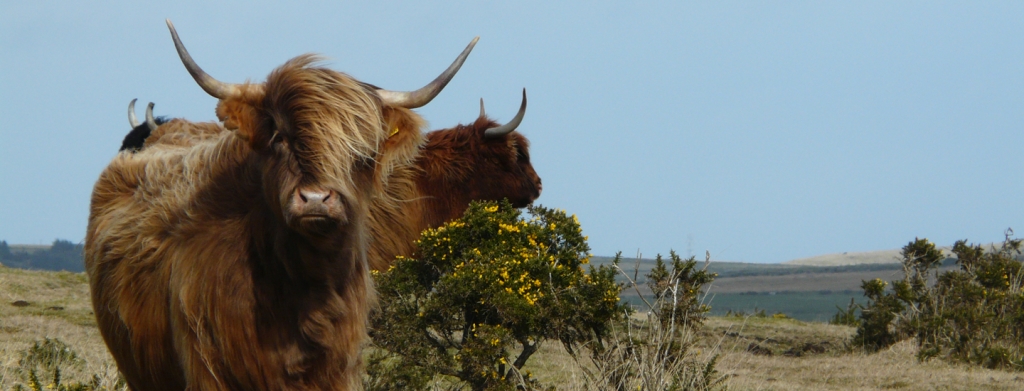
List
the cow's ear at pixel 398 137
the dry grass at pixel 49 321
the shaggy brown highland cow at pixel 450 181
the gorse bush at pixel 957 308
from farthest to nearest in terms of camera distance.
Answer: the gorse bush at pixel 957 308, the shaggy brown highland cow at pixel 450 181, the dry grass at pixel 49 321, the cow's ear at pixel 398 137

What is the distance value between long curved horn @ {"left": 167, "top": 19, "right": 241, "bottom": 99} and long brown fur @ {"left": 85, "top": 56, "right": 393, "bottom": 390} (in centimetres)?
10

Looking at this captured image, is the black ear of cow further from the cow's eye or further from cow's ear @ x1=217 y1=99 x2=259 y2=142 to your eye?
cow's ear @ x1=217 y1=99 x2=259 y2=142

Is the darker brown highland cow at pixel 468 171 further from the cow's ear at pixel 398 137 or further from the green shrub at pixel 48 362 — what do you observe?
the cow's ear at pixel 398 137

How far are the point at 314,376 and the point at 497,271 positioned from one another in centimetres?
285

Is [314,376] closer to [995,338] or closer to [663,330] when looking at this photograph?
[663,330]

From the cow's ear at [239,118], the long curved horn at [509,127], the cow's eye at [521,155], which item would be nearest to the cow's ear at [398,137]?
the cow's ear at [239,118]

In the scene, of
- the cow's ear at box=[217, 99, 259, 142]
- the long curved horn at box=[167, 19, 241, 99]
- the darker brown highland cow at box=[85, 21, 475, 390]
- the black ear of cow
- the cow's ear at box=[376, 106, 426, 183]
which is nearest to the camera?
the darker brown highland cow at box=[85, 21, 475, 390]

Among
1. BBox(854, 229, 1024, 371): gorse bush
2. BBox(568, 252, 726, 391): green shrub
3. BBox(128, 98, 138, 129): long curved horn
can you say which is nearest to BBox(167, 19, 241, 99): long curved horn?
BBox(568, 252, 726, 391): green shrub

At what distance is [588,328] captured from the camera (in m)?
7.13

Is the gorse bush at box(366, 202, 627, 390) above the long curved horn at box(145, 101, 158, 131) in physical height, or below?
below

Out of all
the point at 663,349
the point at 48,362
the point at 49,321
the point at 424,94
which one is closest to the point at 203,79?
the point at 424,94

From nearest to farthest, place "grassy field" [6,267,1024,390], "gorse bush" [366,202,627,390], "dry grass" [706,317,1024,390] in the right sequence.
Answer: "gorse bush" [366,202,627,390] < "grassy field" [6,267,1024,390] < "dry grass" [706,317,1024,390]

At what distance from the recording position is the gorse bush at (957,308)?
11.5 m

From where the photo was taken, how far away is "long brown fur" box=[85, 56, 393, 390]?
14.0ft
